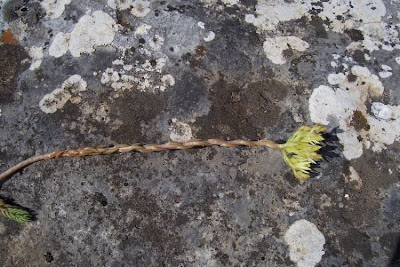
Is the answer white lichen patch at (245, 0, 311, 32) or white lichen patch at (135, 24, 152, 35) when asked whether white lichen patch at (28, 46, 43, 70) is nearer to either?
white lichen patch at (135, 24, 152, 35)

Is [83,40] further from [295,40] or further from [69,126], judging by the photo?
[295,40]

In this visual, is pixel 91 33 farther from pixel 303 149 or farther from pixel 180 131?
pixel 303 149

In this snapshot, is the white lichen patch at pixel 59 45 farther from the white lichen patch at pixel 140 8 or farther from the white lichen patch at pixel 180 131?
the white lichen patch at pixel 180 131

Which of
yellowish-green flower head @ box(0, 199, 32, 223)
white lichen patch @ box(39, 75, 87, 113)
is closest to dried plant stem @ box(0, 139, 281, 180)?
yellowish-green flower head @ box(0, 199, 32, 223)

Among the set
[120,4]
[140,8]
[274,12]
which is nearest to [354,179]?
[274,12]

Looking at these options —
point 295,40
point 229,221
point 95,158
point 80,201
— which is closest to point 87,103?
point 95,158

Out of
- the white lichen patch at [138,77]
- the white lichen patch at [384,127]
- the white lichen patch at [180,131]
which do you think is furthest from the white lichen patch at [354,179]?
the white lichen patch at [138,77]

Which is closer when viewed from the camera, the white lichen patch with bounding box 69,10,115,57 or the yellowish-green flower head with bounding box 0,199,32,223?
the yellowish-green flower head with bounding box 0,199,32,223
